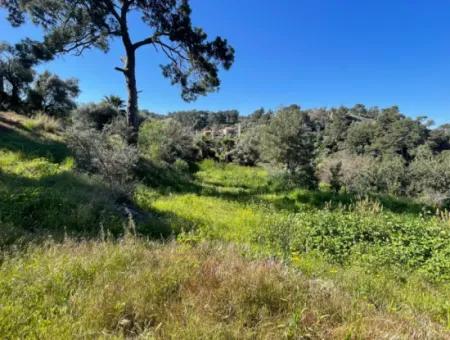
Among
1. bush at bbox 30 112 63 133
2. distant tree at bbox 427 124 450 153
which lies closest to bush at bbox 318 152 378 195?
bush at bbox 30 112 63 133

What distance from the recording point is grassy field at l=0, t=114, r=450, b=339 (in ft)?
6.49

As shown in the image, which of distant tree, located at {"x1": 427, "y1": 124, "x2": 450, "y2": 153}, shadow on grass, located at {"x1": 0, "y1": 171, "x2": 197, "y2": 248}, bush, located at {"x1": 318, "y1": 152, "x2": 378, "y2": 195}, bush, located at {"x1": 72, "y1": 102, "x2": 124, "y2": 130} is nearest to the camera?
shadow on grass, located at {"x1": 0, "y1": 171, "x2": 197, "y2": 248}

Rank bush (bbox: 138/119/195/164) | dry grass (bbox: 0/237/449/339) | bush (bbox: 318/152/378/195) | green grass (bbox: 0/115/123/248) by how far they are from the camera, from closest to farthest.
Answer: dry grass (bbox: 0/237/449/339), green grass (bbox: 0/115/123/248), bush (bbox: 138/119/195/164), bush (bbox: 318/152/378/195)

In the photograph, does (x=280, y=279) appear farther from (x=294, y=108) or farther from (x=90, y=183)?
(x=294, y=108)

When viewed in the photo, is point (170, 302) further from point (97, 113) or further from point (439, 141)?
point (439, 141)

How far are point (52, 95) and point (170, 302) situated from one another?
84.7ft

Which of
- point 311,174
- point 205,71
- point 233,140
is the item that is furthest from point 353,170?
point 205,71

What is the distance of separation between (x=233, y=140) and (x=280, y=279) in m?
21.4

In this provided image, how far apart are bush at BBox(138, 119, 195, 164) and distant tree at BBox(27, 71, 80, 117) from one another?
10.7 m

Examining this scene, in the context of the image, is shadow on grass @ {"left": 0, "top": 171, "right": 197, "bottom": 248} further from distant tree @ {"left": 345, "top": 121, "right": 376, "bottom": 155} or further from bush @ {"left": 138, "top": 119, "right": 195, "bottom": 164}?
distant tree @ {"left": 345, "top": 121, "right": 376, "bottom": 155}

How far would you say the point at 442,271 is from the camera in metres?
4.12

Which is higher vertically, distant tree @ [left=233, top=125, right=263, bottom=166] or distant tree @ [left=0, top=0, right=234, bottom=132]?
distant tree @ [left=0, top=0, right=234, bottom=132]

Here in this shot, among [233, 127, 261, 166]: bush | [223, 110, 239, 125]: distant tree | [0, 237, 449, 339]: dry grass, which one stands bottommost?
[0, 237, 449, 339]: dry grass

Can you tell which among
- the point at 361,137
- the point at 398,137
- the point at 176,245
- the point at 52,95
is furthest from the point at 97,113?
the point at 398,137
